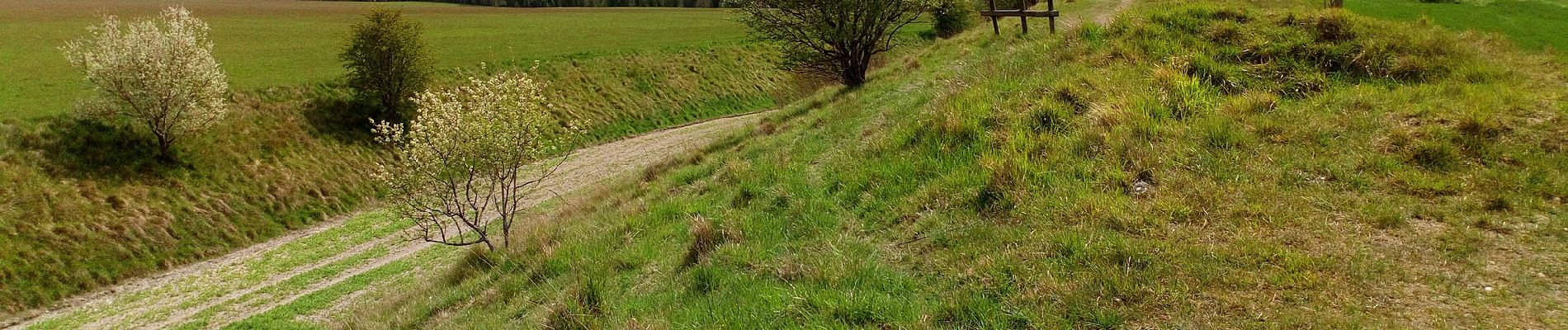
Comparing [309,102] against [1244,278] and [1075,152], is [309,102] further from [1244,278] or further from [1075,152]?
[1244,278]

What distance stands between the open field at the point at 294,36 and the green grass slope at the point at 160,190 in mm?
2131

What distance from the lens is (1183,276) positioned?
5066 mm

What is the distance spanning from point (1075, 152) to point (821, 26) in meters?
18.6

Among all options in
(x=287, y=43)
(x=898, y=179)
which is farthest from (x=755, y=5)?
(x=287, y=43)

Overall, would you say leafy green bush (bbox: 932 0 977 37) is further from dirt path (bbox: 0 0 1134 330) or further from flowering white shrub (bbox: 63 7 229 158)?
flowering white shrub (bbox: 63 7 229 158)

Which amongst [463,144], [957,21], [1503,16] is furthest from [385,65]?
[957,21]

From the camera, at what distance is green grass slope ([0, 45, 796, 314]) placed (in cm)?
2048

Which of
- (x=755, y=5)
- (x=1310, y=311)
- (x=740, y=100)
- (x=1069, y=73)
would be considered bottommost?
(x=740, y=100)

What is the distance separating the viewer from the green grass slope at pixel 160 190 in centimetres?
2048

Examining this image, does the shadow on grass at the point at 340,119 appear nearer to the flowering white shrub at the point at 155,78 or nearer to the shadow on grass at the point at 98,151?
the flowering white shrub at the point at 155,78

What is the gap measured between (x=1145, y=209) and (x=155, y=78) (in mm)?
29829

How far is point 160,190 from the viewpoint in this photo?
24.1m

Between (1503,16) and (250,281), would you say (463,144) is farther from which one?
(1503,16)

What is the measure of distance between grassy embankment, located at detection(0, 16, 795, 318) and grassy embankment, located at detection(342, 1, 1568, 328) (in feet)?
52.7
